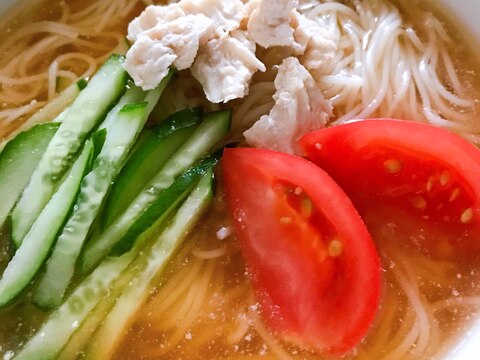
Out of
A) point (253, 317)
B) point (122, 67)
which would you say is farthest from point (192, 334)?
point (122, 67)

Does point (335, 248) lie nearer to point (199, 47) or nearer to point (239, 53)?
point (239, 53)

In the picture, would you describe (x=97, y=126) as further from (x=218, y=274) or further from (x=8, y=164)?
(x=218, y=274)

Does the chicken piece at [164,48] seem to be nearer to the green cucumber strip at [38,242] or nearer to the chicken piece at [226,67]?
the chicken piece at [226,67]

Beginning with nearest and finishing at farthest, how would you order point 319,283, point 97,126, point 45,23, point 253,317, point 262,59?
point 319,283 → point 253,317 → point 97,126 → point 262,59 → point 45,23

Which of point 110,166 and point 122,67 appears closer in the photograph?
point 110,166

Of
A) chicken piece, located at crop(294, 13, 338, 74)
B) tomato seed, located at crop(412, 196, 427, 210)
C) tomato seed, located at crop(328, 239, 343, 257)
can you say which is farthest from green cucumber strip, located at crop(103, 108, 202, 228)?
tomato seed, located at crop(412, 196, 427, 210)

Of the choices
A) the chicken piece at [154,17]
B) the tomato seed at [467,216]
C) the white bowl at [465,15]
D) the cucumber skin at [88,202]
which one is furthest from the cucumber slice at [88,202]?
the white bowl at [465,15]

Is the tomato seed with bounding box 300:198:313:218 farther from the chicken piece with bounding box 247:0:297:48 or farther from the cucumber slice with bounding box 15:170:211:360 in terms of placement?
the chicken piece with bounding box 247:0:297:48
